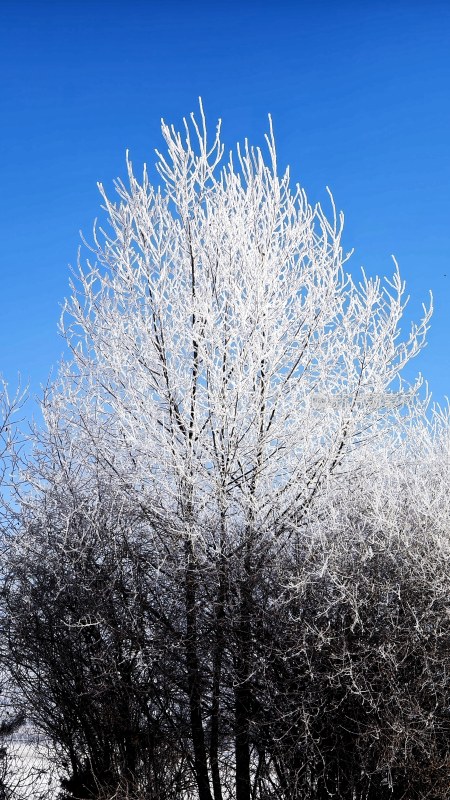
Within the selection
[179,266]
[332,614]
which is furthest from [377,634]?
[179,266]

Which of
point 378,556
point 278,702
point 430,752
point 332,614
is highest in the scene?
point 378,556

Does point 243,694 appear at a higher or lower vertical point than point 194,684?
lower

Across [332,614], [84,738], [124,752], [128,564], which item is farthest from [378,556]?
[84,738]

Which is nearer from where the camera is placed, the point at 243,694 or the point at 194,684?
the point at 194,684

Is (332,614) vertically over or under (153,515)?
under

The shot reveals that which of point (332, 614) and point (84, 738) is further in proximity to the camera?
point (84, 738)

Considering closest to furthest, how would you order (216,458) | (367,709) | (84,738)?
(216,458) → (367,709) → (84,738)

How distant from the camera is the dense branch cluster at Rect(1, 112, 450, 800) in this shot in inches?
332

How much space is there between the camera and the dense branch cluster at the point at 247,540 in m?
8.44

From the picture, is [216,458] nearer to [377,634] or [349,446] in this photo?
[349,446]

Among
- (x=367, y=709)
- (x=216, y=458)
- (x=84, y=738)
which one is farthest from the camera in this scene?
(x=84, y=738)

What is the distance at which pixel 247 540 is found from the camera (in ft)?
27.5

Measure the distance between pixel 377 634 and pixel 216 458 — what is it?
106 inches

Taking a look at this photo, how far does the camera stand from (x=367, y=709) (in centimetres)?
884
